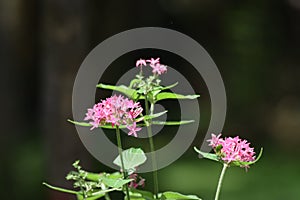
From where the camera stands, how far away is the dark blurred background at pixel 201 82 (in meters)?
4.26

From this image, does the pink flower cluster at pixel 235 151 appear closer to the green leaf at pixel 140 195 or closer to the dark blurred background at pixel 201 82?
the green leaf at pixel 140 195

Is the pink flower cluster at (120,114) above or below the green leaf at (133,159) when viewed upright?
above

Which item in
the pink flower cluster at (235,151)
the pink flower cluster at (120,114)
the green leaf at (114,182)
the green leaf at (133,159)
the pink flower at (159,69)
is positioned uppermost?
the pink flower at (159,69)

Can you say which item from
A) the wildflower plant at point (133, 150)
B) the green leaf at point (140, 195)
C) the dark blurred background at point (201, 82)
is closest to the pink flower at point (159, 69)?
the wildflower plant at point (133, 150)

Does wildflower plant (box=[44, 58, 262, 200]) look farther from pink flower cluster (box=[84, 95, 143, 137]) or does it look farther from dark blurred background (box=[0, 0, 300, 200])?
dark blurred background (box=[0, 0, 300, 200])

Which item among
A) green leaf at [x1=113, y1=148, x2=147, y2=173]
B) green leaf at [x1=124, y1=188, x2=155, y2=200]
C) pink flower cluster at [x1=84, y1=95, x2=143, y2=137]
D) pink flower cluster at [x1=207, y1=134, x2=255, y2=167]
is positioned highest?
pink flower cluster at [x1=84, y1=95, x2=143, y2=137]

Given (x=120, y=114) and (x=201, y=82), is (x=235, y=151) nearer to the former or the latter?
(x=120, y=114)

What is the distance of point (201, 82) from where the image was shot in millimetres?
5480

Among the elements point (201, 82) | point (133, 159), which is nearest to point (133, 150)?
point (133, 159)

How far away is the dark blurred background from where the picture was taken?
426cm

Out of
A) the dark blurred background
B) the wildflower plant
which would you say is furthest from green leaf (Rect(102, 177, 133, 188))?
the dark blurred background
